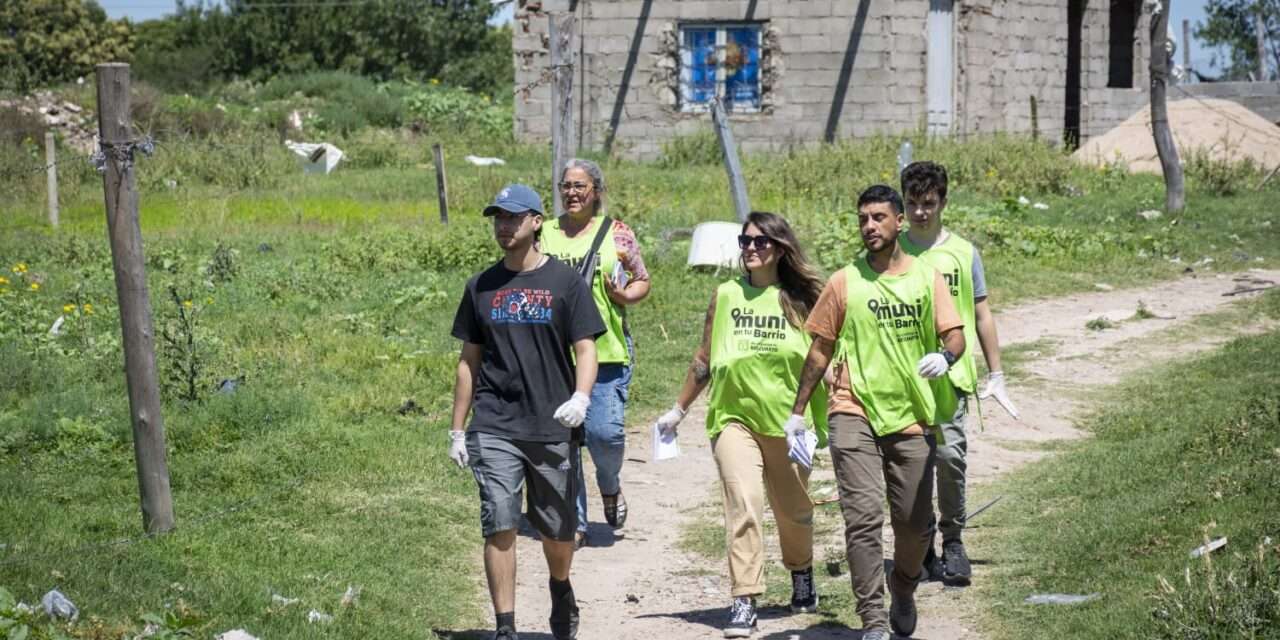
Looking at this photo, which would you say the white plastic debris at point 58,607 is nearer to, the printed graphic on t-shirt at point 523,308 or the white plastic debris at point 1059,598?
the printed graphic on t-shirt at point 523,308

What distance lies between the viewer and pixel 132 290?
729 centimetres

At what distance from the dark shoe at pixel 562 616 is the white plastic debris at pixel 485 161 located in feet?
62.1

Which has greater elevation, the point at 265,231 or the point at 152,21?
the point at 152,21

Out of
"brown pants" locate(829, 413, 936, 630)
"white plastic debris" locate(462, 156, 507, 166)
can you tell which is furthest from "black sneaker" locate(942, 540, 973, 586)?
"white plastic debris" locate(462, 156, 507, 166)

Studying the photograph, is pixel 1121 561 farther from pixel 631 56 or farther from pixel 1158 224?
pixel 631 56

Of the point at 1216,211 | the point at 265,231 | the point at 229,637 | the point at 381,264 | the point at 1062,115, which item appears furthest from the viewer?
→ the point at 1062,115

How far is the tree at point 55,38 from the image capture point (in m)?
49.6

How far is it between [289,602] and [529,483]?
43.9 inches

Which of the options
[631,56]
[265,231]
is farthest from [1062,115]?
[265,231]

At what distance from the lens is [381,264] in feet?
52.5

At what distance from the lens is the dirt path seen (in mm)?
6977

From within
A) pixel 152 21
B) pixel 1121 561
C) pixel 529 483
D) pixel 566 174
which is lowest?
pixel 1121 561

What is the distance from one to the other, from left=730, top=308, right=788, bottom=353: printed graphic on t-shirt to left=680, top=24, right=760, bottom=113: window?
19974 millimetres

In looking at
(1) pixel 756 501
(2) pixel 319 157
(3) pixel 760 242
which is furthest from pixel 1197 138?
(1) pixel 756 501
